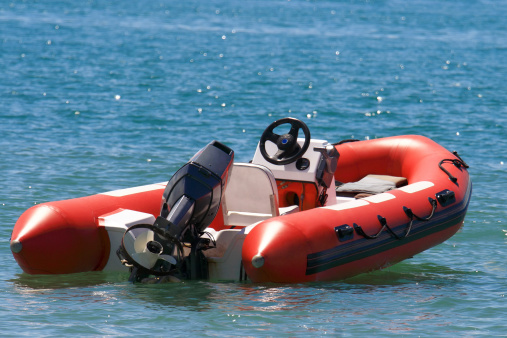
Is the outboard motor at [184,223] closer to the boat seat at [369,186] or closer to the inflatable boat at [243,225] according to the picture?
the inflatable boat at [243,225]

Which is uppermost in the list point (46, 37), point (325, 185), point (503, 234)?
point (46, 37)

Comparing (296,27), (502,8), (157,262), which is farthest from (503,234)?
(502,8)

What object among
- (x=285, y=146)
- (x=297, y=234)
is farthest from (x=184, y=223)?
(x=285, y=146)

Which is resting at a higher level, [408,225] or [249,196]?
[249,196]

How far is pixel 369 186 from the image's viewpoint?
777 cm

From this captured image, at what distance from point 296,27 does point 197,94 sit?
16.1 metres

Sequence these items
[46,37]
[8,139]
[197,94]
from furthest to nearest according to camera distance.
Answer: [46,37]
[197,94]
[8,139]

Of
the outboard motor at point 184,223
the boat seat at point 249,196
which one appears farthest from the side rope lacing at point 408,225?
the outboard motor at point 184,223

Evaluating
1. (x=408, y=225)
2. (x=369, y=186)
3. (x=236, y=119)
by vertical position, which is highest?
(x=236, y=119)

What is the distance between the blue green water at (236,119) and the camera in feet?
17.9

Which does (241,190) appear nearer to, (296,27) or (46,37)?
(46,37)

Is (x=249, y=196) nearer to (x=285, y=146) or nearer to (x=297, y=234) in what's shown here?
(x=285, y=146)

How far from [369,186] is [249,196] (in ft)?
Result: 5.62

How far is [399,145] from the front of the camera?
8406 mm
